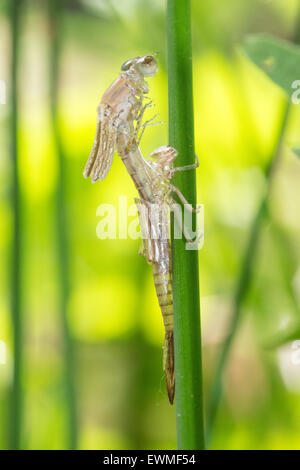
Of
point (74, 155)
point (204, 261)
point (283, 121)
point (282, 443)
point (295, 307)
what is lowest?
point (282, 443)

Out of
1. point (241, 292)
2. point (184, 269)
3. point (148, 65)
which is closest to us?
point (184, 269)

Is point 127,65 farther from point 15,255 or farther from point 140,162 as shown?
point 15,255

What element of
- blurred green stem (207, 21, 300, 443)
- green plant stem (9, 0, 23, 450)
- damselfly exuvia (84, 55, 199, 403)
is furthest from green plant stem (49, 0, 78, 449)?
damselfly exuvia (84, 55, 199, 403)

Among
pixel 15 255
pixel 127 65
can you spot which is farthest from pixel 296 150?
pixel 15 255

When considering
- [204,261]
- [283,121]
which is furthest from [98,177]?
[204,261]

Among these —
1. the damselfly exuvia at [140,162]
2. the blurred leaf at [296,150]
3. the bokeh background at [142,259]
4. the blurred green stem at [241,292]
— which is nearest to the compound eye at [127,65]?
the damselfly exuvia at [140,162]

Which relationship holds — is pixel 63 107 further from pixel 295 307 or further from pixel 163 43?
pixel 295 307
